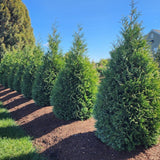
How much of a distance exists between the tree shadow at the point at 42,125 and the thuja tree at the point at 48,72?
1.03 m

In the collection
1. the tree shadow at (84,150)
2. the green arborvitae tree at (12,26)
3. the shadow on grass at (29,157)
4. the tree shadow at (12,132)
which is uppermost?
the green arborvitae tree at (12,26)

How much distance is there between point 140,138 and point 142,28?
7.08 ft

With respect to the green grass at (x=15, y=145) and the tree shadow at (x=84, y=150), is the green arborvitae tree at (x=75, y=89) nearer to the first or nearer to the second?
the tree shadow at (x=84, y=150)

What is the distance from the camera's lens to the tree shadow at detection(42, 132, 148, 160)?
2.71 m

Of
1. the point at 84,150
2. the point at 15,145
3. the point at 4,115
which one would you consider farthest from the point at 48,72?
the point at 84,150

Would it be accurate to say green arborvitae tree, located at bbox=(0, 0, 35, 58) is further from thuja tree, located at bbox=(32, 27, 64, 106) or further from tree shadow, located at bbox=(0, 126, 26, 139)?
tree shadow, located at bbox=(0, 126, 26, 139)

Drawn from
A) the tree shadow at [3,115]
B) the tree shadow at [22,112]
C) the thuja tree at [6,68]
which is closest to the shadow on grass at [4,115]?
the tree shadow at [3,115]

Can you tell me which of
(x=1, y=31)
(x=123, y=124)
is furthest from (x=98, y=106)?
(x=1, y=31)

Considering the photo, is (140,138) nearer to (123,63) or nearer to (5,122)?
(123,63)

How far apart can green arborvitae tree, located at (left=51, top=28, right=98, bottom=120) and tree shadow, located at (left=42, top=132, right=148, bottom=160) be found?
88 cm

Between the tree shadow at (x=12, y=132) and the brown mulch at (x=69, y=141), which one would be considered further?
the tree shadow at (x=12, y=132)

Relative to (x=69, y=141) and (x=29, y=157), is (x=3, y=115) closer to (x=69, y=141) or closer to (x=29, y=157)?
(x=29, y=157)

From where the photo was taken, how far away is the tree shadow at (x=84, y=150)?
8.91ft

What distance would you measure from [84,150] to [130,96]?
4.77ft
